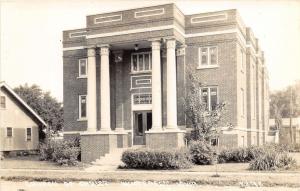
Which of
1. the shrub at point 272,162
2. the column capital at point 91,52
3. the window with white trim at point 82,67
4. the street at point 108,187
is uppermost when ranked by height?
the column capital at point 91,52

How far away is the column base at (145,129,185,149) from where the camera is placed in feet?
78.4

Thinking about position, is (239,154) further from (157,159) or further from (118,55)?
(118,55)

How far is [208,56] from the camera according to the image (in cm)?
2675

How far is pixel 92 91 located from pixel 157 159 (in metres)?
8.15

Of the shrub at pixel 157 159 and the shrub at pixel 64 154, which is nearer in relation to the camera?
the shrub at pixel 157 159

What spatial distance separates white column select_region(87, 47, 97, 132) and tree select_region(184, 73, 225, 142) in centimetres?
565

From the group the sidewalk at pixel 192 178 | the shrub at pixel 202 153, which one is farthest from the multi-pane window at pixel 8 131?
the shrub at pixel 202 153

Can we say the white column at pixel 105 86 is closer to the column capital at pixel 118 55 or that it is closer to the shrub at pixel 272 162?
the column capital at pixel 118 55

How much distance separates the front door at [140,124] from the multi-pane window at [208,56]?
4735mm

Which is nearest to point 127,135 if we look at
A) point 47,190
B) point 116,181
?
point 116,181

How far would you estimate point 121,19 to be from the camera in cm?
2592

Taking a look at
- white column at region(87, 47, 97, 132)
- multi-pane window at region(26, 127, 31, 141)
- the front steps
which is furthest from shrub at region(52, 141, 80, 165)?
multi-pane window at region(26, 127, 31, 141)

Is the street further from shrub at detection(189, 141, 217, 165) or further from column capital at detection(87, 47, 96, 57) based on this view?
column capital at detection(87, 47, 96, 57)

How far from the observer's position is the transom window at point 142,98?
2784 centimetres
